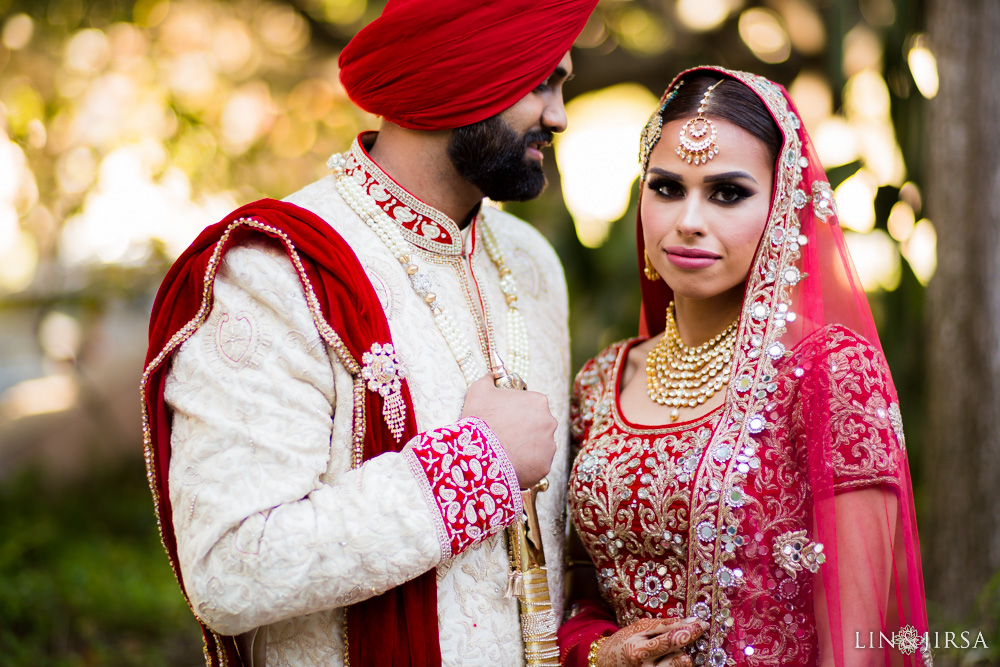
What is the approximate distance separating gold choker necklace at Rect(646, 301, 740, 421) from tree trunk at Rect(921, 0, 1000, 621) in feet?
6.18

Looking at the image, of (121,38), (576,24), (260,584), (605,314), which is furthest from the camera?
(121,38)

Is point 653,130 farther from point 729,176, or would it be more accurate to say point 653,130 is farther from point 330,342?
point 330,342

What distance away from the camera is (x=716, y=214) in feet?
5.65

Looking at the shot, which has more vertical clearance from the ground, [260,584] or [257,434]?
[257,434]

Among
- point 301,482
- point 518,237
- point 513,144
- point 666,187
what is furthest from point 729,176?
point 301,482

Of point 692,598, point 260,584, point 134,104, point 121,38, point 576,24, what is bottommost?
point 692,598

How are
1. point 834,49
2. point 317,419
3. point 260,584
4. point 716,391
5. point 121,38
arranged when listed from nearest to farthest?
point 260,584
point 317,419
point 716,391
point 834,49
point 121,38

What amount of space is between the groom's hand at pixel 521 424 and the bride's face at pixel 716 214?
39cm

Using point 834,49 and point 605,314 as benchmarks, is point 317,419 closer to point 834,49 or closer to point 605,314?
point 605,314

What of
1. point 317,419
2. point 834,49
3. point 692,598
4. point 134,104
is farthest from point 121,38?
point 692,598


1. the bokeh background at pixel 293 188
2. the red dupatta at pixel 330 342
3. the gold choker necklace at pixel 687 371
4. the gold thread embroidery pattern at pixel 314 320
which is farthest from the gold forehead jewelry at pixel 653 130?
the bokeh background at pixel 293 188

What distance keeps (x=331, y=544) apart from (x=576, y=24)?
4.00 ft

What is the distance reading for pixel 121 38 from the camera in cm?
510

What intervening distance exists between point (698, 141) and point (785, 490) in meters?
0.70
